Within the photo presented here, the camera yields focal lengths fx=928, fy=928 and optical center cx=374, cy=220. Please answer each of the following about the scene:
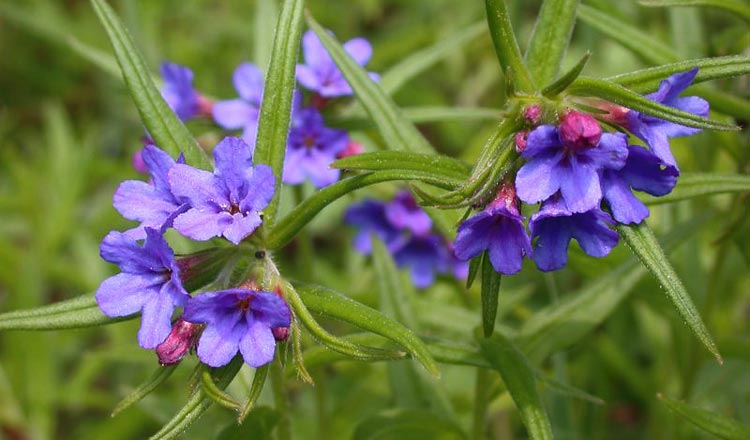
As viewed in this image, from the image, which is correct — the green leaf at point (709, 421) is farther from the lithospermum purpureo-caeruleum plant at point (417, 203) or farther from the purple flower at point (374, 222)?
the purple flower at point (374, 222)

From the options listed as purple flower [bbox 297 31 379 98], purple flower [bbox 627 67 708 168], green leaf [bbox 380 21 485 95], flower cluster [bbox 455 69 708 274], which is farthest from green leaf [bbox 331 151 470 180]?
Result: green leaf [bbox 380 21 485 95]

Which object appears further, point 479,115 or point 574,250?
point 479,115

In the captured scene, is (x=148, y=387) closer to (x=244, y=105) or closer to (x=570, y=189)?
(x=570, y=189)

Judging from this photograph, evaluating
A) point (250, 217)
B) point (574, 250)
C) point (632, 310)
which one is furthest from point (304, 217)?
point (632, 310)

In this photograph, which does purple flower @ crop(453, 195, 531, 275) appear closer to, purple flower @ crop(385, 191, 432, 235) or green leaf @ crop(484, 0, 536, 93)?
green leaf @ crop(484, 0, 536, 93)

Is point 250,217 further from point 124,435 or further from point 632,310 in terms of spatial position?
point 632,310

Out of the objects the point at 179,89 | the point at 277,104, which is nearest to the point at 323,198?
the point at 277,104

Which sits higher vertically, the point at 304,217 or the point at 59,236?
the point at 59,236
